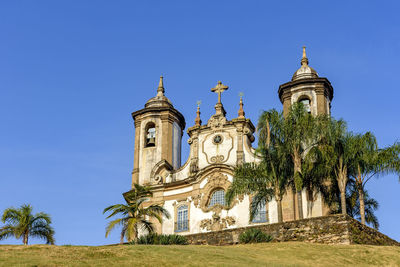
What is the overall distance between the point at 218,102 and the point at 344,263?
22.7 meters

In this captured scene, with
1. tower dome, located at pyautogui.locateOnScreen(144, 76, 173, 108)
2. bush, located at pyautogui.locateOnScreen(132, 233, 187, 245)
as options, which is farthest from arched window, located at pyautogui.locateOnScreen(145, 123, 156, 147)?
bush, located at pyautogui.locateOnScreen(132, 233, 187, 245)

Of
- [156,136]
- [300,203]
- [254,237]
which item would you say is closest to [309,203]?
[300,203]

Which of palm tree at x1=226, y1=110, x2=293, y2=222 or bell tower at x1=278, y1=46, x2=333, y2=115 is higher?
bell tower at x1=278, y1=46, x2=333, y2=115

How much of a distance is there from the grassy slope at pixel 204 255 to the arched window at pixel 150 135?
20.6 m

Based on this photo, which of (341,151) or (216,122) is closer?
(341,151)

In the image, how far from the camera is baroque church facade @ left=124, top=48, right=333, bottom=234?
41.6 meters

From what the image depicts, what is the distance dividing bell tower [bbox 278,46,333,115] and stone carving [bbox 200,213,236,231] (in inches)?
356

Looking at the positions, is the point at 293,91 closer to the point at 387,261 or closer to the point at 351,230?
the point at 351,230

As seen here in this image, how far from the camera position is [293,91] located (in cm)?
4547

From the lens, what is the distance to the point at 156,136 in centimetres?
4825

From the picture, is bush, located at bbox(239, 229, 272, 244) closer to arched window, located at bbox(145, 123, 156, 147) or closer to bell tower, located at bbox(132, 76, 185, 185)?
bell tower, located at bbox(132, 76, 185, 185)

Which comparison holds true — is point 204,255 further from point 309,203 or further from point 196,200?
point 196,200

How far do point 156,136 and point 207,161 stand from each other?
561 cm

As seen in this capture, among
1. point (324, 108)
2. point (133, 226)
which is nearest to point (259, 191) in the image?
point (133, 226)
